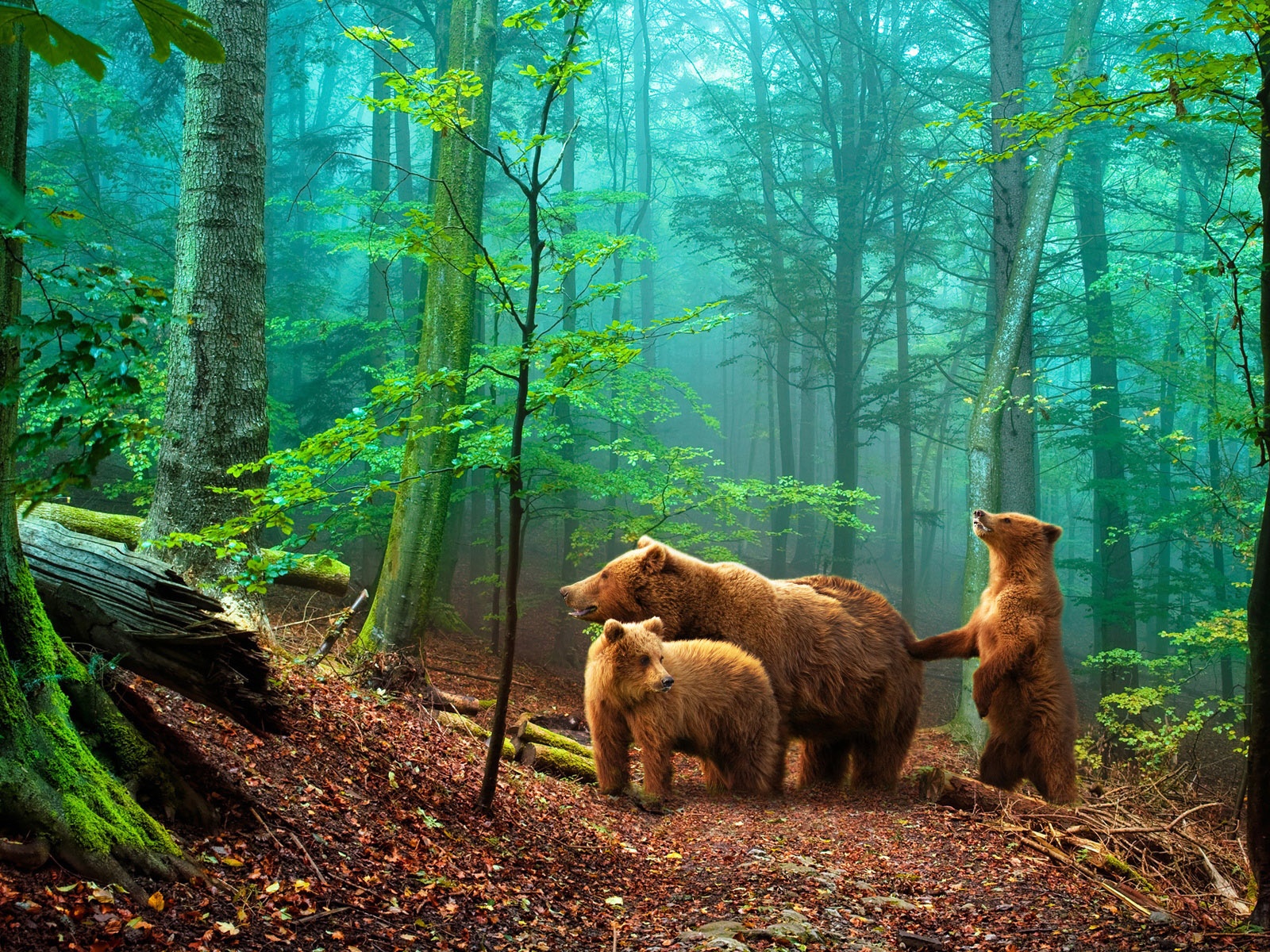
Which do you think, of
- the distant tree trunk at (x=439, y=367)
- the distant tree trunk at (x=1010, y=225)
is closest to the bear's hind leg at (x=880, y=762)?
the distant tree trunk at (x=439, y=367)

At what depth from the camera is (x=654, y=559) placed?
7074 millimetres

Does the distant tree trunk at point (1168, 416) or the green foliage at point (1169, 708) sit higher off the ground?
the distant tree trunk at point (1168, 416)

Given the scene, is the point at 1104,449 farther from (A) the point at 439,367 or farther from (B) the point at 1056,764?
(A) the point at 439,367

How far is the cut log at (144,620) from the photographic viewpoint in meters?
3.47

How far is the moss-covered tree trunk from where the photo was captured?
2.69 meters

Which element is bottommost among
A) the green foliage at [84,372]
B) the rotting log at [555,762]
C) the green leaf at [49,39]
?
the rotting log at [555,762]

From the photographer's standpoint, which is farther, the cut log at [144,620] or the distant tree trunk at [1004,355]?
the distant tree trunk at [1004,355]

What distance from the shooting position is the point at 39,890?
254 cm

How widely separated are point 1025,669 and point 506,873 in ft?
14.0

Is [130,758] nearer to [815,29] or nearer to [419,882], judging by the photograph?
[419,882]

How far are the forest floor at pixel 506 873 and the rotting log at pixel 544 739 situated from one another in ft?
3.33

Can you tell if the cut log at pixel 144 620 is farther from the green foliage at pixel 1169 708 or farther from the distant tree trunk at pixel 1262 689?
the green foliage at pixel 1169 708

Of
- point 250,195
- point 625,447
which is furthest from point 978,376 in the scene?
point 250,195

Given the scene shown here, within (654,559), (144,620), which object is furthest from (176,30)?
(654,559)
